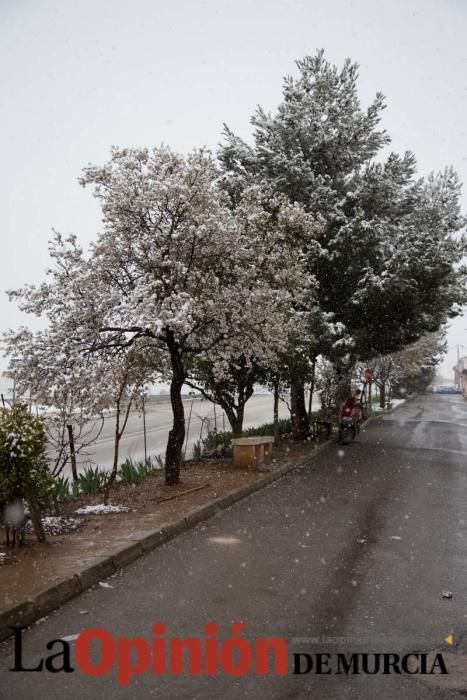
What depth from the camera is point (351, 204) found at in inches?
752

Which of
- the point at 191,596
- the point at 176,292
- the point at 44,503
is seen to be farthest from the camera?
the point at 176,292

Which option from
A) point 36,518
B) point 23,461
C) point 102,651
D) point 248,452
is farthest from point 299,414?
point 102,651

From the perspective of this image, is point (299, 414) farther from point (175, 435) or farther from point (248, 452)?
point (175, 435)

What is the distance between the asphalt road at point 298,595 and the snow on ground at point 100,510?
1.48 m

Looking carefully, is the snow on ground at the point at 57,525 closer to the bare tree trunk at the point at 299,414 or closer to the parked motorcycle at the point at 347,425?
the bare tree trunk at the point at 299,414

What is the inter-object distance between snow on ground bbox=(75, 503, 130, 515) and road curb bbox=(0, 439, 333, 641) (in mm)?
1178

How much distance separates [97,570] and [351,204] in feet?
51.7

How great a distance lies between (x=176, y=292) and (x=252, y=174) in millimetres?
10357

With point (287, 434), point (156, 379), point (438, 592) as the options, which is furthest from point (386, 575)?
point (287, 434)

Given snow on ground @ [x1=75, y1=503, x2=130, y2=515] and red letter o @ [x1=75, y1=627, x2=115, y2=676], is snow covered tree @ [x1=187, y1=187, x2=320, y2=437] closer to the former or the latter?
snow on ground @ [x1=75, y1=503, x2=130, y2=515]

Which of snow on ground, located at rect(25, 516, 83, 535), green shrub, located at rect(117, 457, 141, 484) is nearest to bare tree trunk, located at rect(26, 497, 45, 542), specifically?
snow on ground, located at rect(25, 516, 83, 535)

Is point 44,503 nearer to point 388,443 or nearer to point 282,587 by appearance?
point 282,587

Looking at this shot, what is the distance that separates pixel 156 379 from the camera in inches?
542

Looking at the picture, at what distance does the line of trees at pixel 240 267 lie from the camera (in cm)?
1045
